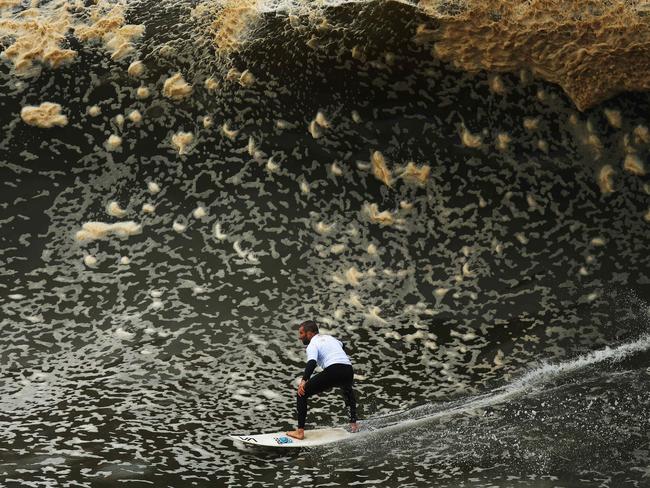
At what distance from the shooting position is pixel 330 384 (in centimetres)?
664

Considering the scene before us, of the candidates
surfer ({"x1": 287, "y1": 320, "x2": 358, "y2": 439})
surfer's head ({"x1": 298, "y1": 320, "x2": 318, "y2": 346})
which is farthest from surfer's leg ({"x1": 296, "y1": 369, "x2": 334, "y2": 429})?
surfer's head ({"x1": 298, "y1": 320, "x2": 318, "y2": 346})

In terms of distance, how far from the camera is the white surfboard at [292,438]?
21.2 feet

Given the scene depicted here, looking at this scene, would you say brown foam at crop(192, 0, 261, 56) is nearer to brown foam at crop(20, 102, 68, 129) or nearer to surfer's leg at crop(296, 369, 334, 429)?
brown foam at crop(20, 102, 68, 129)

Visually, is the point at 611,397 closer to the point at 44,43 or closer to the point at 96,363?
the point at 96,363

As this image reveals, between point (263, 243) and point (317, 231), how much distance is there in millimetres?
533

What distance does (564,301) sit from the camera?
8055 mm

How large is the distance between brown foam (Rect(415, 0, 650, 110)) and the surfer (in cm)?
345

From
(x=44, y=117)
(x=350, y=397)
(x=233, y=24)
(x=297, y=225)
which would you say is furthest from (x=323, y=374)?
(x=44, y=117)

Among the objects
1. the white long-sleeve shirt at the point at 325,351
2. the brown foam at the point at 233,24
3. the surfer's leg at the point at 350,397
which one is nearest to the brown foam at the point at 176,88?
the brown foam at the point at 233,24

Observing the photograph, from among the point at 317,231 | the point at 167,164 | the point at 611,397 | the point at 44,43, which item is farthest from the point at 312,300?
the point at 44,43

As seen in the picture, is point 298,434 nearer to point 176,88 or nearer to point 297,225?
point 297,225

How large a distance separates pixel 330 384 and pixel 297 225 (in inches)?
90.6

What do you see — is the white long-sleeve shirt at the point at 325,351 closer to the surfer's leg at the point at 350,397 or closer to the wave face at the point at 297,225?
the surfer's leg at the point at 350,397

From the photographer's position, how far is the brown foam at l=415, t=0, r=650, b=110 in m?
7.96
